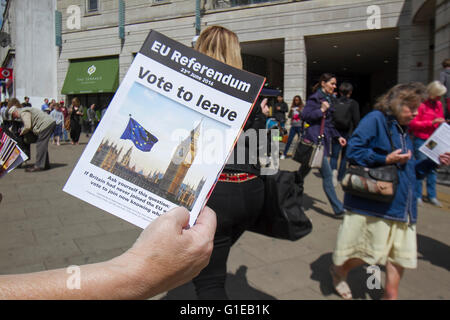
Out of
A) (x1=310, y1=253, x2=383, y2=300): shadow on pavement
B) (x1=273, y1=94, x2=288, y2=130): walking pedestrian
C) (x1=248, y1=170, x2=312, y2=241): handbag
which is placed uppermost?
(x1=273, y1=94, x2=288, y2=130): walking pedestrian

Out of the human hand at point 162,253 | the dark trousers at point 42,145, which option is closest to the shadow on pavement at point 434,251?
the human hand at point 162,253

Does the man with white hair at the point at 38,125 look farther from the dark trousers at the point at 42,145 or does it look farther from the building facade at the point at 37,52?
the building facade at the point at 37,52

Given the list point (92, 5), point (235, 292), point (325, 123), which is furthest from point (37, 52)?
point (235, 292)

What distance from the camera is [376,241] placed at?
8.90 ft

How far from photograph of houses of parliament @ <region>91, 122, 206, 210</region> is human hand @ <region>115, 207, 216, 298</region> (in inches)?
2.9

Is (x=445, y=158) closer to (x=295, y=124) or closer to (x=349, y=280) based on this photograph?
(x=349, y=280)

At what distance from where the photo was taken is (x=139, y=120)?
0.96 metres

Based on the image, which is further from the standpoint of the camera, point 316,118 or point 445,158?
point 316,118

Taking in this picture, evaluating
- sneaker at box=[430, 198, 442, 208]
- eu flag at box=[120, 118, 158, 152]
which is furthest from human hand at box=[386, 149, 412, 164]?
sneaker at box=[430, 198, 442, 208]

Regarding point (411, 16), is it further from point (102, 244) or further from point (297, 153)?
point (102, 244)

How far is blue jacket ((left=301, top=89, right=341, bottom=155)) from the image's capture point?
504 centimetres

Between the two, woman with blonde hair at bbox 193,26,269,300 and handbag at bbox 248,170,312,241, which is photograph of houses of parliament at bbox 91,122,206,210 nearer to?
woman with blonde hair at bbox 193,26,269,300

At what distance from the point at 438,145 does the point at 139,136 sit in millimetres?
2770

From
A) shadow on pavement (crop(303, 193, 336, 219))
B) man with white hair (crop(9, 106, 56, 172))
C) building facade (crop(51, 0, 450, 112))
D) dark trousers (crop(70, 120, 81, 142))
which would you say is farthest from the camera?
dark trousers (crop(70, 120, 81, 142))
